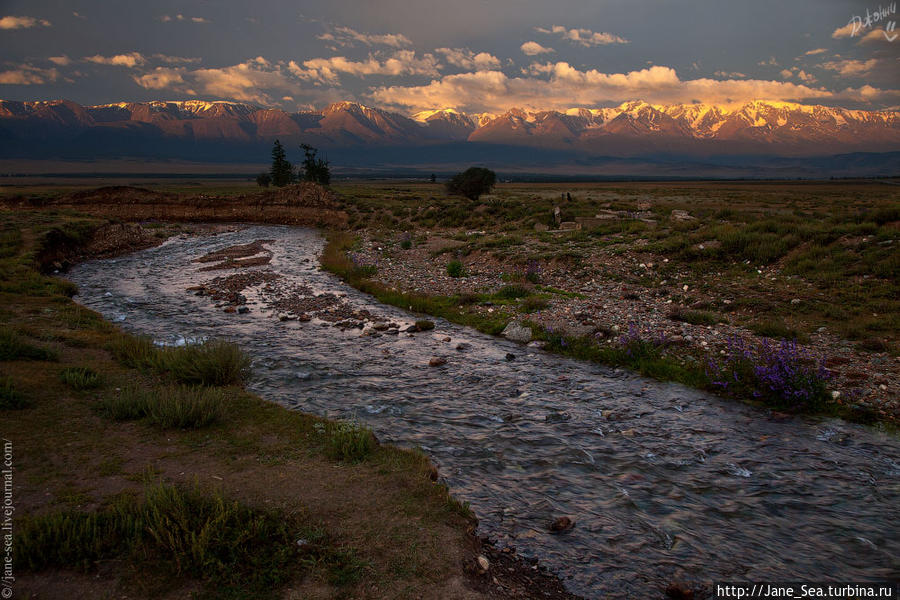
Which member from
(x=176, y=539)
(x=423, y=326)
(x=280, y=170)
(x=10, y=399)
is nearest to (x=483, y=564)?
(x=176, y=539)

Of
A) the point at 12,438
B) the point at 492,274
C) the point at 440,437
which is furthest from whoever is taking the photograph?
the point at 492,274

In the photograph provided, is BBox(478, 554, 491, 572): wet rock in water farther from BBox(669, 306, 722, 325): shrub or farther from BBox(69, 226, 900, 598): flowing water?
BBox(669, 306, 722, 325): shrub

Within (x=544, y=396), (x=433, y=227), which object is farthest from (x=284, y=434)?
(x=433, y=227)

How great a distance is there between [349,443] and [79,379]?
604 cm

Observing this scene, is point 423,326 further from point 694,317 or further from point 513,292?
point 694,317

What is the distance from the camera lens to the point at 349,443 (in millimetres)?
6973

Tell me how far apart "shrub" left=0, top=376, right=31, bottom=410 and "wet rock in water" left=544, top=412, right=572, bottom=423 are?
372 inches

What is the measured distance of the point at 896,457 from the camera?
7.24 m

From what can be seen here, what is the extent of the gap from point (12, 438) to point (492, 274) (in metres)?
17.4

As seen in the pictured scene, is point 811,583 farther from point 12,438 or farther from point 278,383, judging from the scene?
point 12,438

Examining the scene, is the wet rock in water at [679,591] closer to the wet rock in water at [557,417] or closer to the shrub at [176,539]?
the wet rock in water at [557,417]

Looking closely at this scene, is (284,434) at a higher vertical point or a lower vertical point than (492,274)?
lower

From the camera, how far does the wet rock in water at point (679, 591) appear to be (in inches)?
185

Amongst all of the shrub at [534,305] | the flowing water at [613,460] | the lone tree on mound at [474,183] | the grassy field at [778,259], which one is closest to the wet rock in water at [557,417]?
the flowing water at [613,460]
